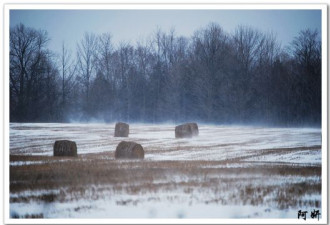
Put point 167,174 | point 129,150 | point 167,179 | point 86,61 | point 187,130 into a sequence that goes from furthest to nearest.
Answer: point 187,130, point 86,61, point 129,150, point 167,174, point 167,179

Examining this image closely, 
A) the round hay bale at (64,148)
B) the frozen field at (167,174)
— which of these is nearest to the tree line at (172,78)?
the frozen field at (167,174)

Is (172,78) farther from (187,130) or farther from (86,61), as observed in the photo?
(86,61)

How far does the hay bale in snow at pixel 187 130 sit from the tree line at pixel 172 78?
0.50 feet

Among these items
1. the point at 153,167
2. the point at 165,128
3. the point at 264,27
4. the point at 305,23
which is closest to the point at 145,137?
the point at 165,128

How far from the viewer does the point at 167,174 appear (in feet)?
28.9

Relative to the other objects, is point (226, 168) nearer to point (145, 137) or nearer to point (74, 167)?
point (145, 137)

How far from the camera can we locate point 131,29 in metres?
9.32

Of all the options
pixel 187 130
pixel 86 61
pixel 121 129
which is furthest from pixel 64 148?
pixel 187 130

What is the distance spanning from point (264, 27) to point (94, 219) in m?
4.97

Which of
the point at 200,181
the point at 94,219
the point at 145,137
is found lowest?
the point at 94,219

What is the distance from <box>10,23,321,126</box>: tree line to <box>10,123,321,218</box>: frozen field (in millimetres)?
335

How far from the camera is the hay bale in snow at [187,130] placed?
31.6 feet

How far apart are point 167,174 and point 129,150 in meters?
1.09

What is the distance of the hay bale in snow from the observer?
31.6 ft
